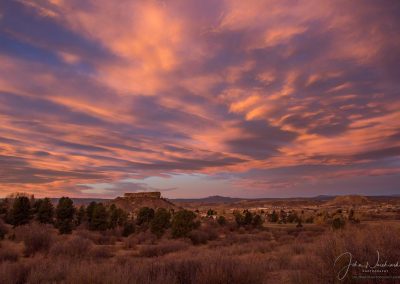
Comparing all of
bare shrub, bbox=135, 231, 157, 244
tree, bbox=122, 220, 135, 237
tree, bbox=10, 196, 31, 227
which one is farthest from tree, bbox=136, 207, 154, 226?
bare shrub, bbox=135, 231, 157, 244

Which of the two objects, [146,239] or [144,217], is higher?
[144,217]

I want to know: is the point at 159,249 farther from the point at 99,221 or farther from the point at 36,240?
the point at 99,221

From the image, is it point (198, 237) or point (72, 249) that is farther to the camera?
point (198, 237)

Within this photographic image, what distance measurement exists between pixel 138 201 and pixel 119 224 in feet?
353

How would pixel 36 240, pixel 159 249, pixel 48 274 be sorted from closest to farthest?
pixel 48 274 < pixel 36 240 < pixel 159 249

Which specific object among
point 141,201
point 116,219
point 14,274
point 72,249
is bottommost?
point 14,274

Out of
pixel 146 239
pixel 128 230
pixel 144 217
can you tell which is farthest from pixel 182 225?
pixel 144 217

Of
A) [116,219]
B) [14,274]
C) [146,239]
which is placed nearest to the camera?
[14,274]

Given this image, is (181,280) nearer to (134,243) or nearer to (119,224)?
(134,243)

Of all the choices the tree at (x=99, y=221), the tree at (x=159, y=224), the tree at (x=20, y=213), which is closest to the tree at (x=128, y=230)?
the tree at (x=159, y=224)

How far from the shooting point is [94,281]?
8883 mm

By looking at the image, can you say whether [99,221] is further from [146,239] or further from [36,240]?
[36,240]

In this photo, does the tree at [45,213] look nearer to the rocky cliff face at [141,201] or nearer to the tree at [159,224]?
the tree at [159,224]

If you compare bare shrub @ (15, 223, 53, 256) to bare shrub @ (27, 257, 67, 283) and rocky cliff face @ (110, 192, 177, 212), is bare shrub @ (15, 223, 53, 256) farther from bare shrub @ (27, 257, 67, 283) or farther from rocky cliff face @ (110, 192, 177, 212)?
rocky cliff face @ (110, 192, 177, 212)
